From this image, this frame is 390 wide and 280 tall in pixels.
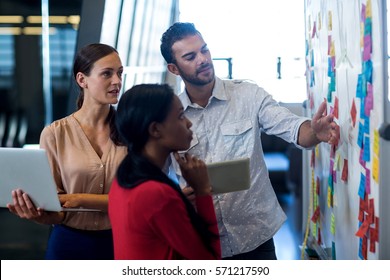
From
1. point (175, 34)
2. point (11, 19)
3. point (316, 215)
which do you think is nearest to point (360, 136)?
point (175, 34)

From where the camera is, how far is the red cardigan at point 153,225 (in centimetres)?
158

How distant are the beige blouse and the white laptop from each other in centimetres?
9

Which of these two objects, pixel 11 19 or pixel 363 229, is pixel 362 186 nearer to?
pixel 363 229

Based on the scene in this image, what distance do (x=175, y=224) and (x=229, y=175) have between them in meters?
0.35

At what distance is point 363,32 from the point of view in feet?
6.80

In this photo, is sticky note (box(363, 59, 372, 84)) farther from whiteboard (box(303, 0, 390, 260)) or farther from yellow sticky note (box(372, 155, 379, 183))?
yellow sticky note (box(372, 155, 379, 183))

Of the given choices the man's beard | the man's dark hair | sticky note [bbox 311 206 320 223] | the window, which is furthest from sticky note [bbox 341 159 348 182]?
the window

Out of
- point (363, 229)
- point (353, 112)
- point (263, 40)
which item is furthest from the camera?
point (263, 40)

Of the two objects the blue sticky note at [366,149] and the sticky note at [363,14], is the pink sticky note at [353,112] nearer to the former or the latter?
the blue sticky note at [366,149]

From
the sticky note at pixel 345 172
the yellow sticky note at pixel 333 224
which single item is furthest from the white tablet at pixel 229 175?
the yellow sticky note at pixel 333 224

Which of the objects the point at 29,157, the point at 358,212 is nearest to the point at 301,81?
the point at 358,212

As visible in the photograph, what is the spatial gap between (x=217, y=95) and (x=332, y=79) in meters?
0.56

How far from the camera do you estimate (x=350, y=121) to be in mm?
2328

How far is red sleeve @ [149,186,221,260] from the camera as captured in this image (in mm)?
1584
